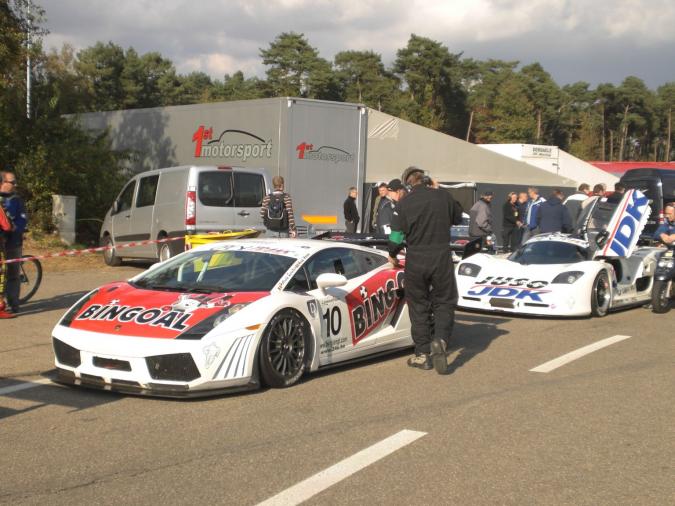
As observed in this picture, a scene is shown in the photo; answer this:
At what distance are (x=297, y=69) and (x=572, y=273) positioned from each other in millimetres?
65047

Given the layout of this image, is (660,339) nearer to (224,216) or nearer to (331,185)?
(224,216)

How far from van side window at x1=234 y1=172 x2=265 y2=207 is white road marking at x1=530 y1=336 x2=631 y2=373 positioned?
302 inches

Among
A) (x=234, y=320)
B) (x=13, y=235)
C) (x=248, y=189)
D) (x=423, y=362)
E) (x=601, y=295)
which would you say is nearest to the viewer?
(x=234, y=320)

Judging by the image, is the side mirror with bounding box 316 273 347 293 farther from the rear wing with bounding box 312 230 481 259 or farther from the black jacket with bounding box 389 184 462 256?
the rear wing with bounding box 312 230 481 259

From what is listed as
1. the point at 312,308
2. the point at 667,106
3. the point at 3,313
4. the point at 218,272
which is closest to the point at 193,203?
the point at 3,313

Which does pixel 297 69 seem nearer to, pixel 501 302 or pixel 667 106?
pixel 667 106

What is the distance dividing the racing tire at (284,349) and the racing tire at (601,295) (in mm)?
6143

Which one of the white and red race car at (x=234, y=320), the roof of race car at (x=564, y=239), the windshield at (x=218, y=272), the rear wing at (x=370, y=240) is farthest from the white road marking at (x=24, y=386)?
the roof of race car at (x=564, y=239)

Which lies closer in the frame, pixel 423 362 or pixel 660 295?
pixel 423 362

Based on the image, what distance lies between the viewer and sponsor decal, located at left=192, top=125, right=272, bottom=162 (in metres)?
20.3

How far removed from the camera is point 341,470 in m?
4.83

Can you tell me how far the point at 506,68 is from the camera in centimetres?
9644

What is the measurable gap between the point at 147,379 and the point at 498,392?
2.87m

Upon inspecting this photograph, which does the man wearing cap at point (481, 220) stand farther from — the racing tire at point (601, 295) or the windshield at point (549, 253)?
the racing tire at point (601, 295)
